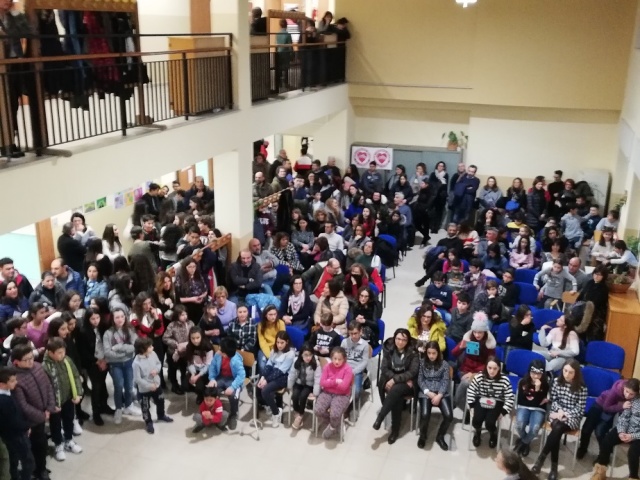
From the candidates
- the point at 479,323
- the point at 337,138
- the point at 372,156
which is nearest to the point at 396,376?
the point at 479,323

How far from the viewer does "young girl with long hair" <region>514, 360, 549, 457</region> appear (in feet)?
23.4

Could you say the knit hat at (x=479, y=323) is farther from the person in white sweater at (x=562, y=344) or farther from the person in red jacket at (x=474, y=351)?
the person in white sweater at (x=562, y=344)

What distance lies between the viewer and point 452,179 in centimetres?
1539

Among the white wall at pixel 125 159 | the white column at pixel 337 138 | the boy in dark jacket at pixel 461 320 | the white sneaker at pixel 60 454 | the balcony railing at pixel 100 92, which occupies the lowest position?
the white sneaker at pixel 60 454

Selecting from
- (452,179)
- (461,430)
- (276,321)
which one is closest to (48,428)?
(276,321)

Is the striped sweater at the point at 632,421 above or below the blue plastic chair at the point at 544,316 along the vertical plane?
below

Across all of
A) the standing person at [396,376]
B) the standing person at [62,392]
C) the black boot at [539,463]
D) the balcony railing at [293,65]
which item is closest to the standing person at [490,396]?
the black boot at [539,463]

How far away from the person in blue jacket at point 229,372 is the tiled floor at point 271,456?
1.01 ft

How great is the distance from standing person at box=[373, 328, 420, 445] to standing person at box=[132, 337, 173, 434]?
2512 millimetres

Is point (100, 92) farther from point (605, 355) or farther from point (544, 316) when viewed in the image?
point (605, 355)

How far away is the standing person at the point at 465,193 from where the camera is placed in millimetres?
14586

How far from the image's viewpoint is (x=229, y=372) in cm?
773

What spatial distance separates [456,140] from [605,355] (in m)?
8.99

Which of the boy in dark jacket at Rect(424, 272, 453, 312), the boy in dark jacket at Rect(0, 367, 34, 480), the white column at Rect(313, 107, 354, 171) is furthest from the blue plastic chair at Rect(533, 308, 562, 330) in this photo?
the white column at Rect(313, 107, 354, 171)
